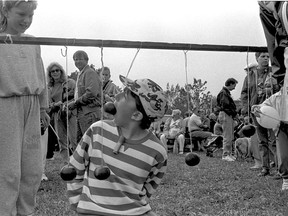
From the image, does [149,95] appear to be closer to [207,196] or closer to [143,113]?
[143,113]

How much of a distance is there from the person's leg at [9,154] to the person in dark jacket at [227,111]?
6.17 metres

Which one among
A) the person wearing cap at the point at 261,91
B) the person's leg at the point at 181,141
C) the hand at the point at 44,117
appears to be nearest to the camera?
the hand at the point at 44,117

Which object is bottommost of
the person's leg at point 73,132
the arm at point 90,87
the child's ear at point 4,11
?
the person's leg at point 73,132

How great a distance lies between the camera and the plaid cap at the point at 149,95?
2746 mm

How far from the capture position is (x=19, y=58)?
3.29m

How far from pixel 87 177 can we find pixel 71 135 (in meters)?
4.15

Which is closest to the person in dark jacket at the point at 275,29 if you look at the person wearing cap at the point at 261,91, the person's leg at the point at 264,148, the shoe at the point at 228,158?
the person wearing cap at the point at 261,91

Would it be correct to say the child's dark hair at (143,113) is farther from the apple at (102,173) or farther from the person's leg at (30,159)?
the person's leg at (30,159)

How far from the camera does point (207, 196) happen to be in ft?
17.7

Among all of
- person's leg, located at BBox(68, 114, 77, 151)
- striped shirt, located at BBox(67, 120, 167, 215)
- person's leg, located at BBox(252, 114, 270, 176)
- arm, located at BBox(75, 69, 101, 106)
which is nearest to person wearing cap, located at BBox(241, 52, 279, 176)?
person's leg, located at BBox(252, 114, 270, 176)

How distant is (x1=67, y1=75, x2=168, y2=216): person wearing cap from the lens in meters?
2.64

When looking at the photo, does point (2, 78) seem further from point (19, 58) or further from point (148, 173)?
point (148, 173)

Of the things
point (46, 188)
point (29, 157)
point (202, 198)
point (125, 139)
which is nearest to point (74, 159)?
point (125, 139)

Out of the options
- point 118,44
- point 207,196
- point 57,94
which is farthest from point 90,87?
point 118,44
